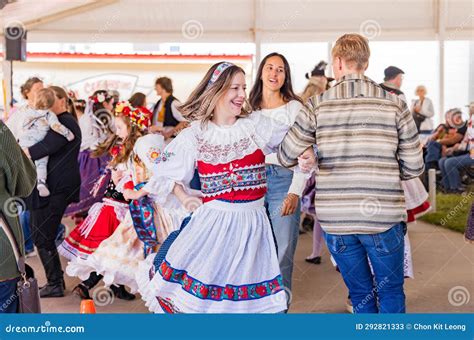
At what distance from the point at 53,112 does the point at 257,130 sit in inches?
99.8

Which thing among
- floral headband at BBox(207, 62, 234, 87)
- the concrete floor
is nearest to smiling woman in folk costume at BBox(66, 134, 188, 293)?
the concrete floor

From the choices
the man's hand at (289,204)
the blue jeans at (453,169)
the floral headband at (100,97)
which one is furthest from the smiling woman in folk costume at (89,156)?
the blue jeans at (453,169)

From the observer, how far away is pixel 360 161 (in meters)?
3.40

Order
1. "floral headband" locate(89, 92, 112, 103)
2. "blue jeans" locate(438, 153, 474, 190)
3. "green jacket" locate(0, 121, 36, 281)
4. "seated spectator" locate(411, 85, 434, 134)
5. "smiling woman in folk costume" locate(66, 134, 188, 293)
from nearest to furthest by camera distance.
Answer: "green jacket" locate(0, 121, 36, 281), "smiling woman in folk costume" locate(66, 134, 188, 293), "floral headband" locate(89, 92, 112, 103), "blue jeans" locate(438, 153, 474, 190), "seated spectator" locate(411, 85, 434, 134)

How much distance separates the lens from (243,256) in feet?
11.0

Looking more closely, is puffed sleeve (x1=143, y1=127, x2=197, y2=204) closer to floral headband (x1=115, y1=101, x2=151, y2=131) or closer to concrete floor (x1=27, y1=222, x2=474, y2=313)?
floral headband (x1=115, y1=101, x2=151, y2=131)

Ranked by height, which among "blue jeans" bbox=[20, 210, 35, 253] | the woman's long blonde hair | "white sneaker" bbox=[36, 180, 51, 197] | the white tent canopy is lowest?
"blue jeans" bbox=[20, 210, 35, 253]

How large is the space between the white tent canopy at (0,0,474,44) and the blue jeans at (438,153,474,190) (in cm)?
180

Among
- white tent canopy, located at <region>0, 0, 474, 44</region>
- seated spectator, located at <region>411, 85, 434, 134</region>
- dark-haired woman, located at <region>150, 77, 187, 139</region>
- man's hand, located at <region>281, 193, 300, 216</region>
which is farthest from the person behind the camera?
seated spectator, located at <region>411, 85, 434, 134</region>

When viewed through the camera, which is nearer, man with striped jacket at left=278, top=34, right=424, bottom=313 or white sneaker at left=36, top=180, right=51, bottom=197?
man with striped jacket at left=278, top=34, right=424, bottom=313

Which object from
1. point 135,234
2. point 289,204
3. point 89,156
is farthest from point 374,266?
point 89,156

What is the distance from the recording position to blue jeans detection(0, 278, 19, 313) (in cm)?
317
